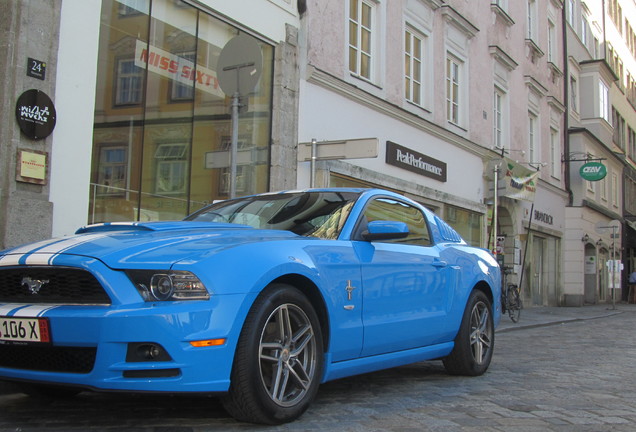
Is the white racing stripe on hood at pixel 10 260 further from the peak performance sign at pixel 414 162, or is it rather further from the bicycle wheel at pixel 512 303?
the bicycle wheel at pixel 512 303

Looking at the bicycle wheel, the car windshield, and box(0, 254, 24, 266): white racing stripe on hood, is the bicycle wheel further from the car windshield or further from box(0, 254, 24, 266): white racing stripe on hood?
box(0, 254, 24, 266): white racing stripe on hood

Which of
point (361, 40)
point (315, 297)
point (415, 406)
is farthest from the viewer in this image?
point (361, 40)

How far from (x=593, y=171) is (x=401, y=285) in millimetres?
24491

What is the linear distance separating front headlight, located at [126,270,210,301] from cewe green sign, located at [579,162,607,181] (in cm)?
2607

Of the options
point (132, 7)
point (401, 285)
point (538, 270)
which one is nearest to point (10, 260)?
point (401, 285)

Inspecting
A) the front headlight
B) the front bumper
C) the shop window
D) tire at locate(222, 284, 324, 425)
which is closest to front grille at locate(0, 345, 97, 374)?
the front bumper

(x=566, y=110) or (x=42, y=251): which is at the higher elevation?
(x=566, y=110)

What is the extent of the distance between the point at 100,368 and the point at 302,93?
9.72 meters

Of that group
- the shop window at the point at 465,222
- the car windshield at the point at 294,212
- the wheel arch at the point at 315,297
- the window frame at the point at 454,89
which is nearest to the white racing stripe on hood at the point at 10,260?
the wheel arch at the point at 315,297

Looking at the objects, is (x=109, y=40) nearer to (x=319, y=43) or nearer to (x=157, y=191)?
(x=157, y=191)

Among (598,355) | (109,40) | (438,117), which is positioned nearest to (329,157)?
(109,40)

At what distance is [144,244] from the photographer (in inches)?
144

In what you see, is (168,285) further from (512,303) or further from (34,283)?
(512,303)

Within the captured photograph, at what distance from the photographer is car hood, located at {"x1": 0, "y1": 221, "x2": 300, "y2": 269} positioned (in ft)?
11.5
